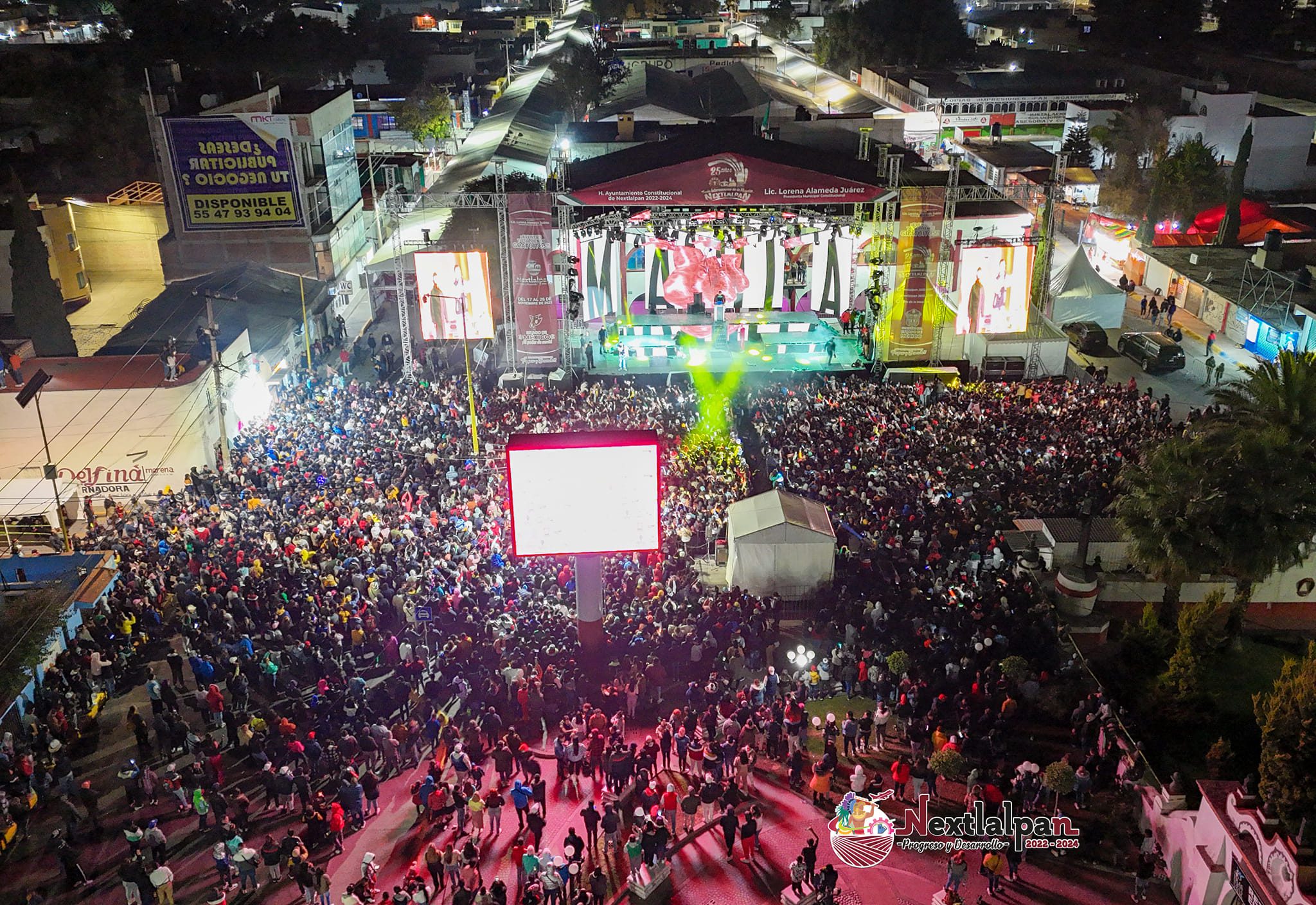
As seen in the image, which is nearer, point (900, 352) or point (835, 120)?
point (900, 352)

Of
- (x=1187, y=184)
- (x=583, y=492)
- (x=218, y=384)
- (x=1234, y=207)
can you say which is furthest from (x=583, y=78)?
(x=583, y=492)

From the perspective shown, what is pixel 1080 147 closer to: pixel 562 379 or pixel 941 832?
pixel 562 379

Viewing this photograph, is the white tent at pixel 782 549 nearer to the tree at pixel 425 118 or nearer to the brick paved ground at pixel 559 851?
the brick paved ground at pixel 559 851

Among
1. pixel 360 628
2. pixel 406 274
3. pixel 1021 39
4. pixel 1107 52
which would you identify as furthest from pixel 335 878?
pixel 1021 39

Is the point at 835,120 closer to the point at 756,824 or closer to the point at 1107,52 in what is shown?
the point at 756,824

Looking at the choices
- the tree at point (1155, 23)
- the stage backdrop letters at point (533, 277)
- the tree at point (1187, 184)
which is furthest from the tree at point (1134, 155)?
the tree at point (1155, 23)
